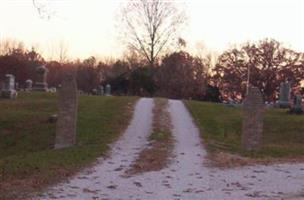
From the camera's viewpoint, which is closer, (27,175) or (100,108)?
(27,175)

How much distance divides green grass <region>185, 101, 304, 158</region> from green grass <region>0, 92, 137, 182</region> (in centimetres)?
397

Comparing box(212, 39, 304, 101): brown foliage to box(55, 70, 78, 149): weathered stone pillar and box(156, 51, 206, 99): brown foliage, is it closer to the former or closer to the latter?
box(156, 51, 206, 99): brown foliage

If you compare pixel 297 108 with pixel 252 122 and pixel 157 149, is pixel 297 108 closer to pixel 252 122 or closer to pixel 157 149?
pixel 252 122

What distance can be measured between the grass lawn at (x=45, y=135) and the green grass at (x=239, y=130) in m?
3.94

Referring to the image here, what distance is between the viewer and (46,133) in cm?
2808

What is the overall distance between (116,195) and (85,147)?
868 cm

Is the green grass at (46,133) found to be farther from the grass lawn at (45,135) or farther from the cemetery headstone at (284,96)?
the cemetery headstone at (284,96)

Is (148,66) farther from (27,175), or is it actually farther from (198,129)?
(27,175)

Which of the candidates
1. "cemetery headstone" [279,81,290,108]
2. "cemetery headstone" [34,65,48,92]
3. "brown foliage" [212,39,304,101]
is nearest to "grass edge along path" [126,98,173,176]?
"cemetery headstone" [279,81,290,108]

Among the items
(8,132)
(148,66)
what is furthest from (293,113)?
(148,66)

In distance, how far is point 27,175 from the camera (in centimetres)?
1415

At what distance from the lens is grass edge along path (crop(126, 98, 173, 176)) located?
16.8m

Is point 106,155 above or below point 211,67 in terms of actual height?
below

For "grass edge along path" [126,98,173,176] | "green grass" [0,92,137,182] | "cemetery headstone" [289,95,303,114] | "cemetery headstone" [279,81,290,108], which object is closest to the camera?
"green grass" [0,92,137,182]
